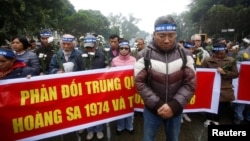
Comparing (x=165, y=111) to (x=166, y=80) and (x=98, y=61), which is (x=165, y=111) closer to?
(x=166, y=80)

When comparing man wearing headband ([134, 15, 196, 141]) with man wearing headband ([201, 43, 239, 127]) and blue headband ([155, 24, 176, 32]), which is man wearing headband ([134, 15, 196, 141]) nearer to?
blue headband ([155, 24, 176, 32])

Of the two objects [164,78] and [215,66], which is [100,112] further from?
[215,66]

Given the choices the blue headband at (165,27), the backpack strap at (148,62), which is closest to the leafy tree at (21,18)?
the backpack strap at (148,62)

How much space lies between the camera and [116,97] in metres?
4.47

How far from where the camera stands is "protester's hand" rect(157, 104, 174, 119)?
2879 millimetres

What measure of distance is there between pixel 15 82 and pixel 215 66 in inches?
150

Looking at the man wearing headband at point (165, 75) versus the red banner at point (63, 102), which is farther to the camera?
the red banner at point (63, 102)

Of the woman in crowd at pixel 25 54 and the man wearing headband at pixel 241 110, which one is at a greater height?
the woman in crowd at pixel 25 54

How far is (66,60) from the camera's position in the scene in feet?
16.1

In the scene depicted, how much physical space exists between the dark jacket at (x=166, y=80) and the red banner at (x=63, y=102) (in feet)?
4.83

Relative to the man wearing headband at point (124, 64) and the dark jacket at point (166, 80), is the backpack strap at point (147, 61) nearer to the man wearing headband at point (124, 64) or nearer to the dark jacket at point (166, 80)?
the dark jacket at point (166, 80)

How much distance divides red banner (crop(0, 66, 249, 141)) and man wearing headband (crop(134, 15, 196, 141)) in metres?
1.46

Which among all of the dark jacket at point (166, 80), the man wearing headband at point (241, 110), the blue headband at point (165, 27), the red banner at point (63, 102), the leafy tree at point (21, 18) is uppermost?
the leafy tree at point (21, 18)

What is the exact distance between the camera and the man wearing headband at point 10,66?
11.7ft
